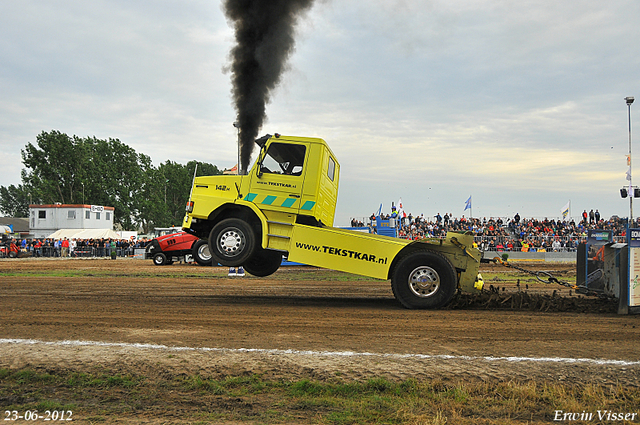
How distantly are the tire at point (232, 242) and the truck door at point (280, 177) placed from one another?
58 centimetres

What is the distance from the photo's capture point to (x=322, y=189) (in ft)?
30.7

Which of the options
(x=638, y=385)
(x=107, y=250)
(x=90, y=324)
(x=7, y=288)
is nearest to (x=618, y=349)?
(x=638, y=385)

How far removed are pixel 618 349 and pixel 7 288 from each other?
1317 centimetres

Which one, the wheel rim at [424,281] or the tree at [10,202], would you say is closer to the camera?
the wheel rim at [424,281]

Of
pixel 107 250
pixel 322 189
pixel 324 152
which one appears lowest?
pixel 107 250

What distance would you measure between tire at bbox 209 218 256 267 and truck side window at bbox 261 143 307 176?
4.11 feet

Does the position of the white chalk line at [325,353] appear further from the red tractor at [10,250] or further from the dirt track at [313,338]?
the red tractor at [10,250]

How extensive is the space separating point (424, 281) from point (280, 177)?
3.43 meters

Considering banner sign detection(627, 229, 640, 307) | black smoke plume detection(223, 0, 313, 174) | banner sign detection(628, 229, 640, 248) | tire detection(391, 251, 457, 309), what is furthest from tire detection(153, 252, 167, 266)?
banner sign detection(628, 229, 640, 248)

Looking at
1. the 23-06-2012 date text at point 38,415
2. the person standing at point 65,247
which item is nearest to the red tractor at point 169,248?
the person standing at point 65,247

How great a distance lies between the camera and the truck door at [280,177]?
911 centimetres

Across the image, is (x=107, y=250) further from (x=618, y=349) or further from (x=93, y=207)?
(x=618, y=349)

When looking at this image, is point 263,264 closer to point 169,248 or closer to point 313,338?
point 313,338
